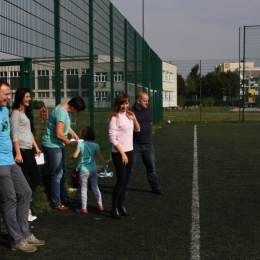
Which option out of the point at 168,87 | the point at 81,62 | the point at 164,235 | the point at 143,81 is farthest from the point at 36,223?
the point at 168,87

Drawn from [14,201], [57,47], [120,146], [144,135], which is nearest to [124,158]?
[120,146]

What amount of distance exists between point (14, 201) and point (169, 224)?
2115mm

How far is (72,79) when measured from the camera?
9.31 meters

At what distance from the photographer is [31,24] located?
6930 millimetres

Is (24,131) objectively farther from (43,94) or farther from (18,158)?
(43,94)

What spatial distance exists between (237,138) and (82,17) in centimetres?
1079

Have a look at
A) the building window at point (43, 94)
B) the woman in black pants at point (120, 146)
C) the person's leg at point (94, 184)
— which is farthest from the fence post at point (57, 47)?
the woman in black pants at point (120, 146)

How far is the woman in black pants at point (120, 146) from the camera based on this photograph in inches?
271

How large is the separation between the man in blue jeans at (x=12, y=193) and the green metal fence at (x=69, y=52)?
112 centimetres

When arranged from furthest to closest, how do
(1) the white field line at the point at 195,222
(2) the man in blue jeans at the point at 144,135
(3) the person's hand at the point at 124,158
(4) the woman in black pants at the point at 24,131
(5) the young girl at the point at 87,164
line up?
1. (2) the man in blue jeans at the point at 144,135
2. (5) the young girl at the point at 87,164
3. (3) the person's hand at the point at 124,158
4. (4) the woman in black pants at the point at 24,131
5. (1) the white field line at the point at 195,222

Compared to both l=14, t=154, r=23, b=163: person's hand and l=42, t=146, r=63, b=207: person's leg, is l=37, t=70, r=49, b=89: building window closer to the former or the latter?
l=42, t=146, r=63, b=207: person's leg

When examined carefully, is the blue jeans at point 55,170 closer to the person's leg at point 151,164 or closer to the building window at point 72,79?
the person's leg at point 151,164

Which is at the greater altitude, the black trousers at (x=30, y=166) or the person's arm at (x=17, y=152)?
the person's arm at (x=17, y=152)

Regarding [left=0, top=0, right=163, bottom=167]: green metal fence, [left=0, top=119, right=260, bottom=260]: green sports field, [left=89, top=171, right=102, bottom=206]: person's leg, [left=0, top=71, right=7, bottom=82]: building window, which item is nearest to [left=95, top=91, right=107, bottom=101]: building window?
[left=0, top=0, right=163, bottom=167]: green metal fence
